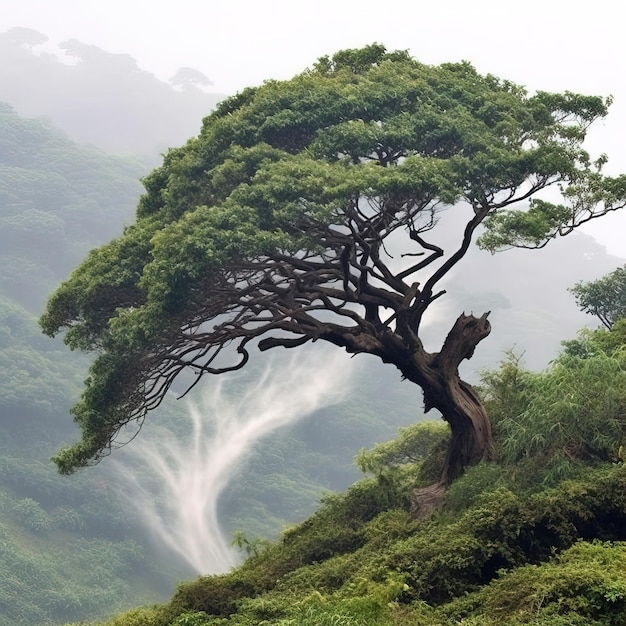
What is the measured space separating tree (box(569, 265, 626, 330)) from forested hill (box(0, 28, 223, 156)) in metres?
119

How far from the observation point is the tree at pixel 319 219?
10.8m

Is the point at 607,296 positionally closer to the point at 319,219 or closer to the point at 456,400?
the point at 456,400

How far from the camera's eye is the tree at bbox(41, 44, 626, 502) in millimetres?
10820

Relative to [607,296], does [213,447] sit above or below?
above

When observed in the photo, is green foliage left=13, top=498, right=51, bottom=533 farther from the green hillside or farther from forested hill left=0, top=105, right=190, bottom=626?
the green hillside

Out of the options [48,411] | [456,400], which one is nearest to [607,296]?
[456,400]

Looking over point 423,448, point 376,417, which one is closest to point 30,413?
point 376,417

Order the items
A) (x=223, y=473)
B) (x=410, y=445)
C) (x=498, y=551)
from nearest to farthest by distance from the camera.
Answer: (x=498, y=551) < (x=410, y=445) < (x=223, y=473)

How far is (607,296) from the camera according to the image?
20.6m

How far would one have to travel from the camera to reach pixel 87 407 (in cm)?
1179

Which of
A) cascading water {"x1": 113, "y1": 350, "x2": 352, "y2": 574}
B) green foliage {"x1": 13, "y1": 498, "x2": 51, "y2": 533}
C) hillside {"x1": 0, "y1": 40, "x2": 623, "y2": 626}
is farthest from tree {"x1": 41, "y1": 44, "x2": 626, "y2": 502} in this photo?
cascading water {"x1": 113, "y1": 350, "x2": 352, "y2": 574}

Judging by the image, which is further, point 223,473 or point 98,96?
point 98,96

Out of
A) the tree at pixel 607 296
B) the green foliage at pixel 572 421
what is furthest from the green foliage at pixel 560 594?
the tree at pixel 607 296

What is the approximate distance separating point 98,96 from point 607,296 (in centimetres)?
14036
